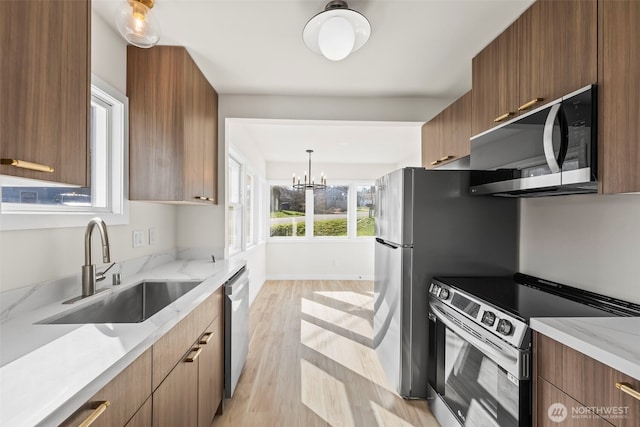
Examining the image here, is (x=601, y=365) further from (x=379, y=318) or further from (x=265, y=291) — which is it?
(x=265, y=291)

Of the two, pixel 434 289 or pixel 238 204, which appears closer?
pixel 434 289

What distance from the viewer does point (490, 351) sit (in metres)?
1.43

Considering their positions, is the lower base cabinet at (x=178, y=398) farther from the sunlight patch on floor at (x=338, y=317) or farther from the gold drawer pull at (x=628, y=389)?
the sunlight patch on floor at (x=338, y=317)

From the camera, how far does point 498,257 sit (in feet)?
7.15

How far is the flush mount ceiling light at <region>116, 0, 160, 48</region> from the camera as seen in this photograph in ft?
4.28

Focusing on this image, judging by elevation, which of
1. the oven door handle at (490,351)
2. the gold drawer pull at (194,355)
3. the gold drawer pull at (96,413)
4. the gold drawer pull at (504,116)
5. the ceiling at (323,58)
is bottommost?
the gold drawer pull at (194,355)

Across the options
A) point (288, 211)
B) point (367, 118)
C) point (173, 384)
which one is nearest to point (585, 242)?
point (367, 118)

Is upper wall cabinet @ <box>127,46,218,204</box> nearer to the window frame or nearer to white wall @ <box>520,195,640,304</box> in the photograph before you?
white wall @ <box>520,195,640,304</box>

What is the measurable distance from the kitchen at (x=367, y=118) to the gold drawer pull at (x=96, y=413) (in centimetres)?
80

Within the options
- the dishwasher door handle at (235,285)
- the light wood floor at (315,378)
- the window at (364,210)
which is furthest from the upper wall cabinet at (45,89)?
the window at (364,210)

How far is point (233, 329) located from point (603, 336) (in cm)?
191

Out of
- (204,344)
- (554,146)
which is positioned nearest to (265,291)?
(204,344)

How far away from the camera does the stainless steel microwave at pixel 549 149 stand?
1.22 metres

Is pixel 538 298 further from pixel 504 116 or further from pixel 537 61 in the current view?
pixel 537 61
